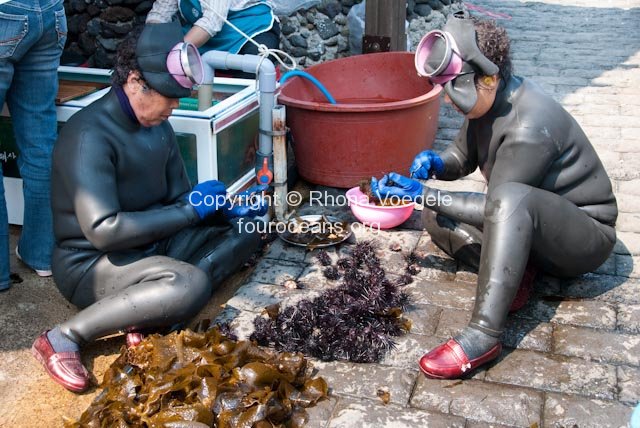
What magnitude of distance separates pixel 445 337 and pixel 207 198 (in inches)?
50.9

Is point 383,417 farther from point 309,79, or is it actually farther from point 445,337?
point 309,79

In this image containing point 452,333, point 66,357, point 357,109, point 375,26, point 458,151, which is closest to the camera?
point 66,357

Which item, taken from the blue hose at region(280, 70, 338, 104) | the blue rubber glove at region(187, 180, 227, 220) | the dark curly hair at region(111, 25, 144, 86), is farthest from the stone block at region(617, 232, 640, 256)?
the dark curly hair at region(111, 25, 144, 86)

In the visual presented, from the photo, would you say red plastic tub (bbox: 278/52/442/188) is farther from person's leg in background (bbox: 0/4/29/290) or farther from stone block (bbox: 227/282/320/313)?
person's leg in background (bbox: 0/4/29/290)

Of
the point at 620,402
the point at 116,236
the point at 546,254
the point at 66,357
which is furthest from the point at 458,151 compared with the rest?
the point at 66,357

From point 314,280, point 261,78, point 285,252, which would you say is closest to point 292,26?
point 261,78

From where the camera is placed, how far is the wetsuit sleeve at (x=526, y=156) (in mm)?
3248

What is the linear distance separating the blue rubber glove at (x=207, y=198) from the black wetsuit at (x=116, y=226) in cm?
4

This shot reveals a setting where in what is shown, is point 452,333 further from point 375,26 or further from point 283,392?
point 375,26

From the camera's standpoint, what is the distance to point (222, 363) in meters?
3.01

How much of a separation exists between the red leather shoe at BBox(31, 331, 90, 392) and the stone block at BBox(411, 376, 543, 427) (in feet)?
4.61

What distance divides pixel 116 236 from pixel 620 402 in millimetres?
2176

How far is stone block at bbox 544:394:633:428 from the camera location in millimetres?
2791

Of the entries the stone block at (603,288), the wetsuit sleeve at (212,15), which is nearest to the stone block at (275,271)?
the stone block at (603,288)
